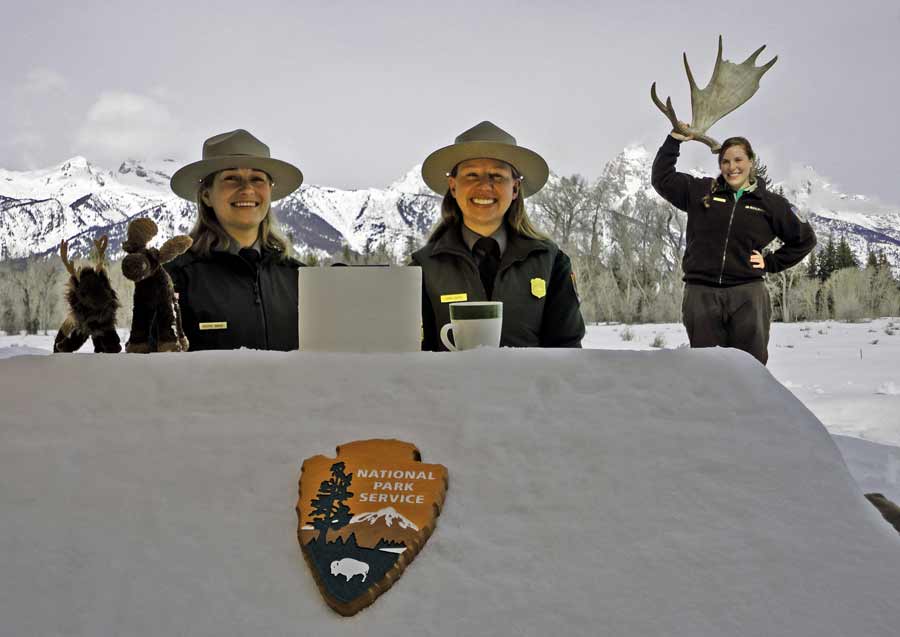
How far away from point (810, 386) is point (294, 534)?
6.01m

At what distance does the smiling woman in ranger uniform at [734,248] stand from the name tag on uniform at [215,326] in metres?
2.23

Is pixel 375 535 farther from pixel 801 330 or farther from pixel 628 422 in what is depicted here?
pixel 801 330

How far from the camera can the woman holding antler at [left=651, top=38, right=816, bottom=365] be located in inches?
121

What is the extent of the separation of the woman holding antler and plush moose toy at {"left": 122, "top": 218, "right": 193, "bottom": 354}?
263cm

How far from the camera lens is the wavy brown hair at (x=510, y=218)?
83.6 inches

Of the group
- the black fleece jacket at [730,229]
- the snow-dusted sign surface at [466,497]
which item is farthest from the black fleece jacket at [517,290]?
the black fleece jacket at [730,229]

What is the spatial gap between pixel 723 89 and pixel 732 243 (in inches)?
54.6

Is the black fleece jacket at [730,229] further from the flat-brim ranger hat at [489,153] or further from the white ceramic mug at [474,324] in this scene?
the white ceramic mug at [474,324]

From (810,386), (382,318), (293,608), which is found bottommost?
(810,386)

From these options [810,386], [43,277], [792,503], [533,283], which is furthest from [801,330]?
[43,277]

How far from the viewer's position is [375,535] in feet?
1.90

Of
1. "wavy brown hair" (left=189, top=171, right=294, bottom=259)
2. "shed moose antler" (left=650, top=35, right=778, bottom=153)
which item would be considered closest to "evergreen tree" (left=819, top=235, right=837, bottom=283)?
"shed moose antler" (left=650, top=35, right=778, bottom=153)

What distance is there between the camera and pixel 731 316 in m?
3.11

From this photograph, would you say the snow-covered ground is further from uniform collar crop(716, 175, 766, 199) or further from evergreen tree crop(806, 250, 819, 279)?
evergreen tree crop(806, 250, 819, 279)
